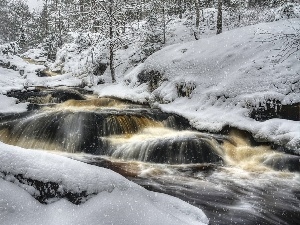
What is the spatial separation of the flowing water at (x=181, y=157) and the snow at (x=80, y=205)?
181 centimetres

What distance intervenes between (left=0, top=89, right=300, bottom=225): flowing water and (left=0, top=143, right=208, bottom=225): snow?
5.93 ft

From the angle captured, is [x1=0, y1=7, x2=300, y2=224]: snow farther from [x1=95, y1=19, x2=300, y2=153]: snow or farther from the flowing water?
the flowing water

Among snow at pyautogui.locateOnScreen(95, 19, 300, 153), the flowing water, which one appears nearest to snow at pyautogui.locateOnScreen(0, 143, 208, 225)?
the flowing water

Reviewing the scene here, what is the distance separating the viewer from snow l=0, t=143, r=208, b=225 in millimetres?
2248

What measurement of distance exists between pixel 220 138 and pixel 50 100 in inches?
366

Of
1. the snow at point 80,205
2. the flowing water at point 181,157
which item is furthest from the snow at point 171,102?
the flowing water at point 181,157

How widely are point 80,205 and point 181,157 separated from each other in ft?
16.3

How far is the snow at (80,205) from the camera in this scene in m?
2.25

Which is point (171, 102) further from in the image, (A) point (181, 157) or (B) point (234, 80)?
(A) point (181, 157)

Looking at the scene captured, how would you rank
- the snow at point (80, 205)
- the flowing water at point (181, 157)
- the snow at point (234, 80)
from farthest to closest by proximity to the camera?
the snow at point (234, 80) < the flowing water at point (181, 157) < the snow at point (80, 205)

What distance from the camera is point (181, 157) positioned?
283 inches

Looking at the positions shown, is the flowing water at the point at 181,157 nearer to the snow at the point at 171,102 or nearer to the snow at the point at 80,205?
the snow at the point at 171,102

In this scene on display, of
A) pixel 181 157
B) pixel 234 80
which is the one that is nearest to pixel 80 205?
pixel 181 157

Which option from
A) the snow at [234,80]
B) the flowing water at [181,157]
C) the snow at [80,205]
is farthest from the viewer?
the snow at [234,80]
